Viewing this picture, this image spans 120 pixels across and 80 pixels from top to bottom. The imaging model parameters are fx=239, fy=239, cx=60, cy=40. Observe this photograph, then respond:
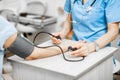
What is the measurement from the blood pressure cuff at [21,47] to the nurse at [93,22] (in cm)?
30

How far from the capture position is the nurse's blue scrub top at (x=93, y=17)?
162cm

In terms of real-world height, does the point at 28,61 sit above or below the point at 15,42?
below

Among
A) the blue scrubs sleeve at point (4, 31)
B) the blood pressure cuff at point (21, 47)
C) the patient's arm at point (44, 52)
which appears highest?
the blue scrubs sleeve at point (4, 31)

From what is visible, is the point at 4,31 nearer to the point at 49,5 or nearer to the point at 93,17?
the point at 93,17

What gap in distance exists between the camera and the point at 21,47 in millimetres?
1301

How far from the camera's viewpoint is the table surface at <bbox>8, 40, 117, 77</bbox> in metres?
1.21

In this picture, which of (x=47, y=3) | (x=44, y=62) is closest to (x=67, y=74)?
(x=44, y=62)

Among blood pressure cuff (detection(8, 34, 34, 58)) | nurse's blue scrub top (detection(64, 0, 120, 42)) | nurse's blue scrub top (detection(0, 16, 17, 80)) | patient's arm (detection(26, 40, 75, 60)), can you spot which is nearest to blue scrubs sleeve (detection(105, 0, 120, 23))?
nurse's blue scrub top (detection(64, 0, 120, 42))

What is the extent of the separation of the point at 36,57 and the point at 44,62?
0.07 m

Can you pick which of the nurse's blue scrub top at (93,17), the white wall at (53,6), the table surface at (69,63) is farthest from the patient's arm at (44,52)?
the white wall at (53,6)

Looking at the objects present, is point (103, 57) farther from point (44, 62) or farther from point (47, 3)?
point (47, 3)

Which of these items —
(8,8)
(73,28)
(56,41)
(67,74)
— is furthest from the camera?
(8,8)

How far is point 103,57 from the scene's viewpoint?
53.8 inches

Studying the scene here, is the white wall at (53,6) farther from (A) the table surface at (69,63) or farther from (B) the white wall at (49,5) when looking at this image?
(A) the table surface at (69,63)
